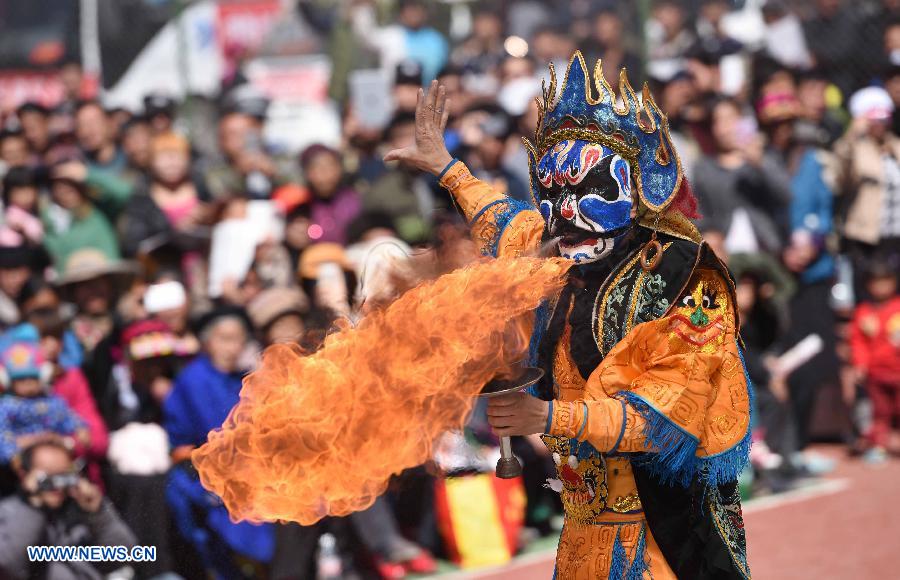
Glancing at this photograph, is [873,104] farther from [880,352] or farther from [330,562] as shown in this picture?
[330,562]

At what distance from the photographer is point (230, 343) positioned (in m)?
6.44

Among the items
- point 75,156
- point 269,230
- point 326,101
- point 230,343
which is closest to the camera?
point 230,343

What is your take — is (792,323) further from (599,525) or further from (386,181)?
(599,525)

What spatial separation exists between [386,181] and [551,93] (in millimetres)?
4824

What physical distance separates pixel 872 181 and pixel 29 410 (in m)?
6.29

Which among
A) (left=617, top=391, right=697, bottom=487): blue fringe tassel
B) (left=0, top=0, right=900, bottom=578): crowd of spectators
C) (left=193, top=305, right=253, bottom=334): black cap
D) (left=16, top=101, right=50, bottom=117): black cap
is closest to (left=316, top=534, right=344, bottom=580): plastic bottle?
(left=0, top=0, right=900, bottom=578): crowd of spectators

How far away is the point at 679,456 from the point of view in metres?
3.60

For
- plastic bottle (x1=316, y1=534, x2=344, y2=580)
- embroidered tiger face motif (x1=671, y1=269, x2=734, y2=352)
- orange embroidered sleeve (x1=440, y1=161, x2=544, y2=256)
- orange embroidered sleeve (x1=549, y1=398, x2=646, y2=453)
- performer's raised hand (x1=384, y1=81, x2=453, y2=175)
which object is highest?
performer's raised hand (x1=384, y1=81, x2=453, y2=175)

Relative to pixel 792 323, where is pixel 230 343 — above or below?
above

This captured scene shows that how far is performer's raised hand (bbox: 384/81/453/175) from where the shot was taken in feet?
14.4

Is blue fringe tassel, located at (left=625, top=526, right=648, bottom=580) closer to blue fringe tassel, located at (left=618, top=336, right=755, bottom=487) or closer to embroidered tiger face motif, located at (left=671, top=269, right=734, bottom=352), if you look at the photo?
blue fringe tassel, located at (left=618, top=336, right=755, bottom=487)

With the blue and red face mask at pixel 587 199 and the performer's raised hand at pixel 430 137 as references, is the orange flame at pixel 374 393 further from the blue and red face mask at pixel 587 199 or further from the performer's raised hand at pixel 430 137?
the performer's raised hand at pixel 430 137

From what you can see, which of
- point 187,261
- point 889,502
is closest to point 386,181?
point 187,261

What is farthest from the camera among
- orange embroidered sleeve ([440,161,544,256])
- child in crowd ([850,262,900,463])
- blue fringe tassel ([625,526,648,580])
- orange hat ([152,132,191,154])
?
child in crowd ([850,262,900,463])
